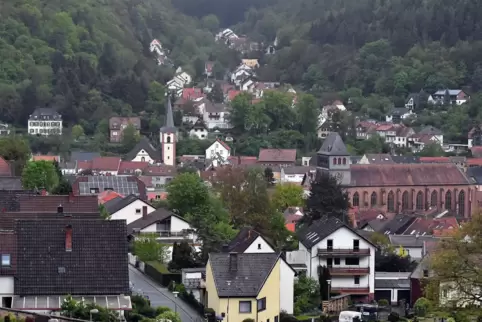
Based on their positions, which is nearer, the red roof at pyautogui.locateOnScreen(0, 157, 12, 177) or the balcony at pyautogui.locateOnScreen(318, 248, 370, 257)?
the balcony at pyautogui.locateOnScreen(318, 248, 370, 257)

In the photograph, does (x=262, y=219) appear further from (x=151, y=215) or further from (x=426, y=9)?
(x=426, y=9)

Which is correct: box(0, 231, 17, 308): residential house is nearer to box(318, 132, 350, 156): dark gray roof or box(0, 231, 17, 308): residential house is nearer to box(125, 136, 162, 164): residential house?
box(318, 132, 350, 156): dark gray roof

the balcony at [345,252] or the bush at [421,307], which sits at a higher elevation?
the balcony at [345,252]

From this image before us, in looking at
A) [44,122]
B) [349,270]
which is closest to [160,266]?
[349,270]

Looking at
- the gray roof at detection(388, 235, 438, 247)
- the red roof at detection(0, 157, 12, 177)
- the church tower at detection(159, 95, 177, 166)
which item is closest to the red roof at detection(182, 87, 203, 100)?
the church tower at detection(159, 95, 177, 166)

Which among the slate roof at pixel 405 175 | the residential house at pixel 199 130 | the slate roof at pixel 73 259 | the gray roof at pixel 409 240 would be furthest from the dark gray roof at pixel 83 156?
the slate roof at pixel 73 259

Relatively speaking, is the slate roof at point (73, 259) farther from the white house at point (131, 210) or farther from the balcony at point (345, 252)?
the white house at point (131, 210)

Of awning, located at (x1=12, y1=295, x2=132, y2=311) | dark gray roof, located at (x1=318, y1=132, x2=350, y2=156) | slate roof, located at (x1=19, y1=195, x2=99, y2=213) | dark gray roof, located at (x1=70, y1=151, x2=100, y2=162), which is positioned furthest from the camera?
dark gray roof, located at (x1=70, y1=151, x2=100, y2=162)
